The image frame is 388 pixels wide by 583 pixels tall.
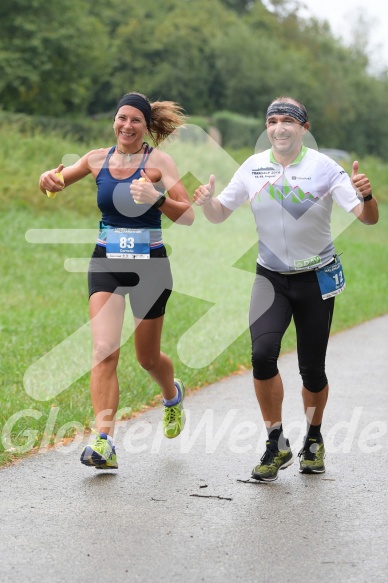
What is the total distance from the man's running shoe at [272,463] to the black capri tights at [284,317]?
0.43 metres

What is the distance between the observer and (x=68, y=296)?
14.0 metres

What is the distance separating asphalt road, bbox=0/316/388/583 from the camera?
14.4 ft

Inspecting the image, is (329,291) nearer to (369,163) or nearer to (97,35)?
(97,35)

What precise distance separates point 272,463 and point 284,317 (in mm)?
823

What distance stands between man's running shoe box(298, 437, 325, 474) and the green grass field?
1631 mm

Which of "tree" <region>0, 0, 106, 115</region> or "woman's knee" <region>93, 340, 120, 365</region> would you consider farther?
"tree" <region>0, 0, 106, 115</region>

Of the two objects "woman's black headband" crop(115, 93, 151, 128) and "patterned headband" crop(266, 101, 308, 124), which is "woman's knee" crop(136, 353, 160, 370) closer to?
"woman's black headband" crop(115, 93, 151, 128)

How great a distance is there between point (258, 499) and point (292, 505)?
207 millimetres

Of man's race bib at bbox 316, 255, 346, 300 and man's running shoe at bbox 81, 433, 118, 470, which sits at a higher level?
man's race bib at bbox 316, 255, 346, 300

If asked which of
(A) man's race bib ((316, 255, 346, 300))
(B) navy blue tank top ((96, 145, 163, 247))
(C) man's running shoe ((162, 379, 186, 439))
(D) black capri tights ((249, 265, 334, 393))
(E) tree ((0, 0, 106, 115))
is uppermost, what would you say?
(E) tree ((0, 0, 106, 115))

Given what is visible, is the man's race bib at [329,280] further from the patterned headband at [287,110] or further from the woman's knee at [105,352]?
the woman's knee at [105,352]

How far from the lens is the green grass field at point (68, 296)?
300 inches

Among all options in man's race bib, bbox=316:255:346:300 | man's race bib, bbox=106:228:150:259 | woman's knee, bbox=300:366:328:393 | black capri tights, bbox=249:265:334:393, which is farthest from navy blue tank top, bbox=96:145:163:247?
woman's knee, bbox=300:366:328:393

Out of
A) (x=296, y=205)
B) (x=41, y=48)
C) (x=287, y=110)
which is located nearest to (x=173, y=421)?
(x=296, y=205)
